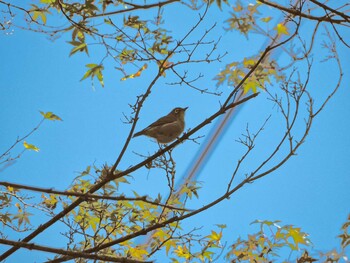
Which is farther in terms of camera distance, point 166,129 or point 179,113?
point 179,113

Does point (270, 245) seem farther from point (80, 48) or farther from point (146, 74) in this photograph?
point (146, 74)

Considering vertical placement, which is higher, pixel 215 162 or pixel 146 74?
pixel 146 74

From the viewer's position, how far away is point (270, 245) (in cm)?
178

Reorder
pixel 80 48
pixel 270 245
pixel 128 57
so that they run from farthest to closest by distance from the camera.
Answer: pixel 270 245, pixel 128 57, pixel 80 48

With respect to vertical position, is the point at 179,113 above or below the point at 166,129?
above

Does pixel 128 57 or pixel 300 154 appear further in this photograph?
pixel 300 154

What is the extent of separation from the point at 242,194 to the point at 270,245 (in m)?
1.39

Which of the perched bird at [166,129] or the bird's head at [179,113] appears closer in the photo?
the perched bird at [166,129]

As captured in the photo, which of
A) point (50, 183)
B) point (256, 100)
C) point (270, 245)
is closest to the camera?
point (270, 245)

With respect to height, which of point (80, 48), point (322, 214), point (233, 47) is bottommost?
point (80, 48)

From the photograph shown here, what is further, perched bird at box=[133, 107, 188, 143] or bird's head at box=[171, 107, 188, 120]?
bird's head at box=[171, 107, 188, 120]

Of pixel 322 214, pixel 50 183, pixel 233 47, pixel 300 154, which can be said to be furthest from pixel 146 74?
pixel 322 214

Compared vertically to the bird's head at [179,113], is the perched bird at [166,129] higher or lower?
lower

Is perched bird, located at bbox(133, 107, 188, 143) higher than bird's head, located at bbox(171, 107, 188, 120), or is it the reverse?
bird's head, located at bbox(171, 107, 188, 120)
